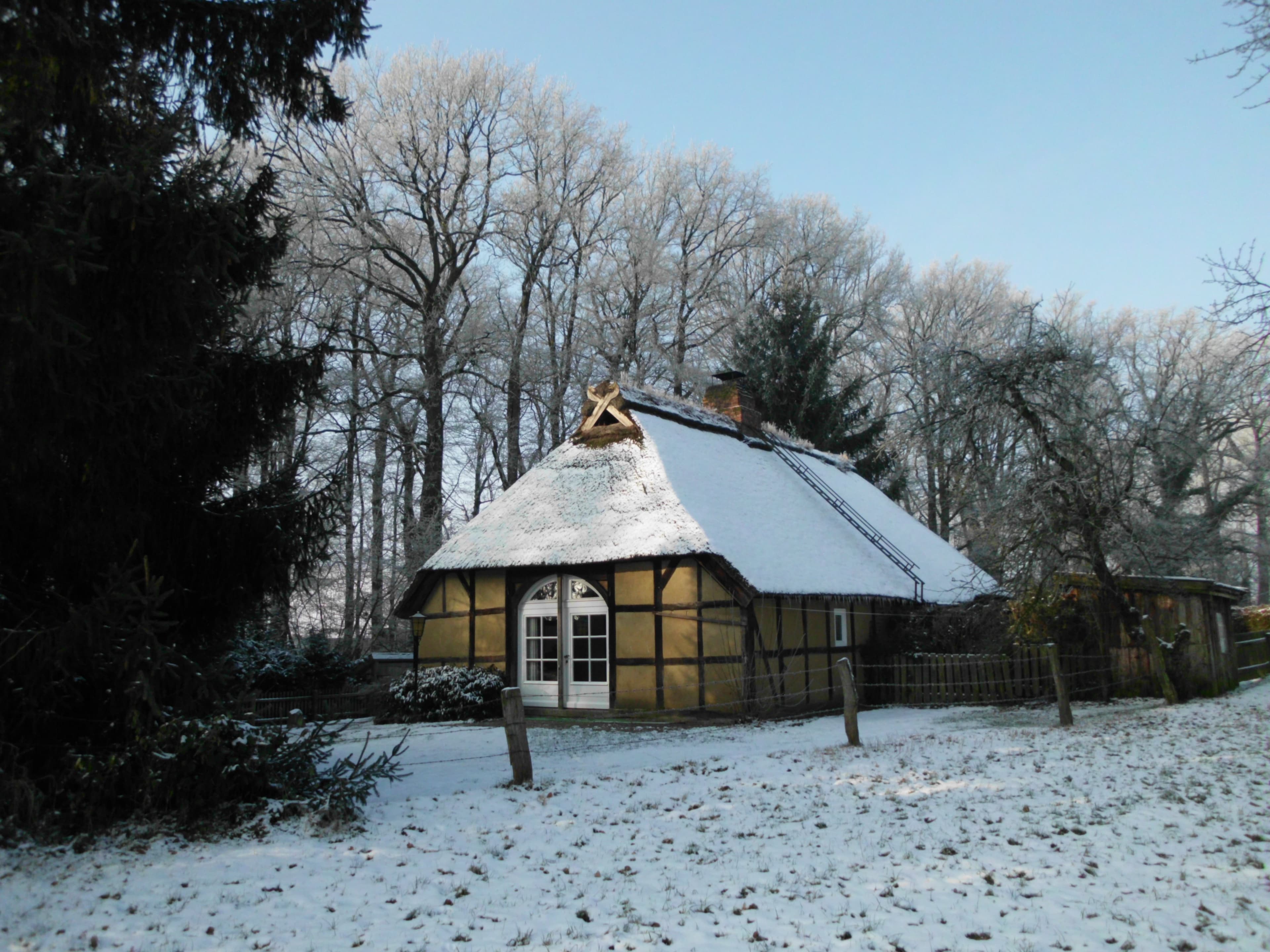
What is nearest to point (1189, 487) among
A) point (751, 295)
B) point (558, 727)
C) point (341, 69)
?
point (751, 295)

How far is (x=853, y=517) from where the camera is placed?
19656 mm

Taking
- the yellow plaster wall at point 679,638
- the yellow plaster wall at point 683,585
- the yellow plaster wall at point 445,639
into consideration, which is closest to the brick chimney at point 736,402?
the yellow plaster wall at point 683,585

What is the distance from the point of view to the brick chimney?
67.8ft

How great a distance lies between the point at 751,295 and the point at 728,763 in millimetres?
24547

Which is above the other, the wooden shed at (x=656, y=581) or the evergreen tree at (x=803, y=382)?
the evergreen tree at (x=803, y=382)

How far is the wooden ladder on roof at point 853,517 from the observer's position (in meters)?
18.3

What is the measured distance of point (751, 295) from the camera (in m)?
32.1

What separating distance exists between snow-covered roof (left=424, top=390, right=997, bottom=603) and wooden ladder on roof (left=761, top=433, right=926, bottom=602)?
0.15 m

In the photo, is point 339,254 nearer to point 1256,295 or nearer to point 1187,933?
point 1256,295

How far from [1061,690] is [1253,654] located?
13263mm

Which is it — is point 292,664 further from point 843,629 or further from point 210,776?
point 210,776

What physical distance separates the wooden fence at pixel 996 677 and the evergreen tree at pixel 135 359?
1128 cm

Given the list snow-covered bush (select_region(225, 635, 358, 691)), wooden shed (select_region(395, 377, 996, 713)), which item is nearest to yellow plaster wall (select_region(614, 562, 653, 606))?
wooden shed (select_region(395, 377, 996, 713))

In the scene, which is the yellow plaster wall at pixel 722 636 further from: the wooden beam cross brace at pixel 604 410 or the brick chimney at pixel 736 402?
the brick chimney at pixel 736 402
